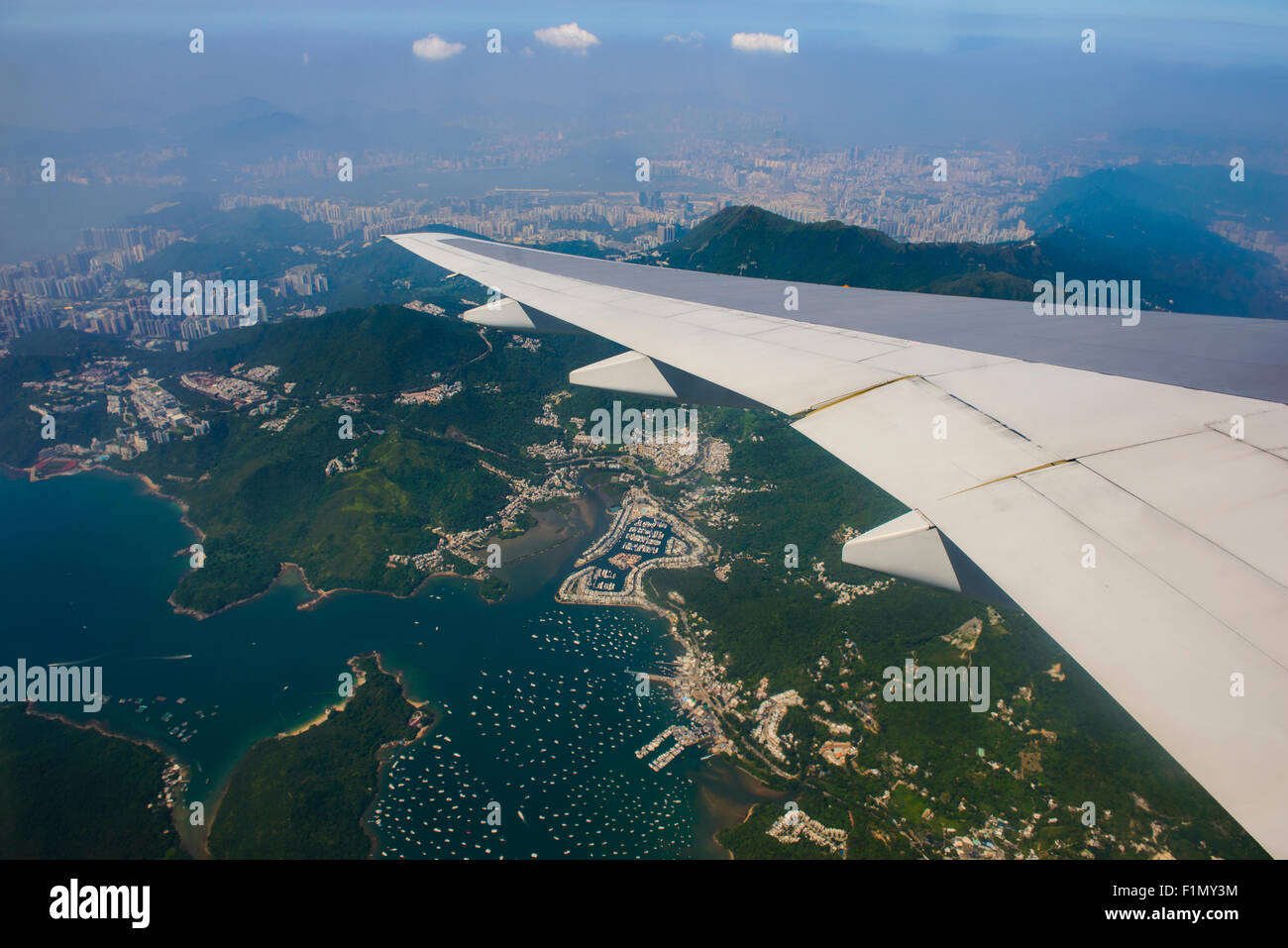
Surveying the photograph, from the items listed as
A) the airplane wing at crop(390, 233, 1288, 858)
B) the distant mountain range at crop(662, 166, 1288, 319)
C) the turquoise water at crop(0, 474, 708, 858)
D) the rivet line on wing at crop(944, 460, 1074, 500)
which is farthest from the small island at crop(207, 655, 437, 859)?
the distant mountain range at crop(662, 166, 1288, 319)

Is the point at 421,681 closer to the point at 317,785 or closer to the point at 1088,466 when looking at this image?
the point at 317,785

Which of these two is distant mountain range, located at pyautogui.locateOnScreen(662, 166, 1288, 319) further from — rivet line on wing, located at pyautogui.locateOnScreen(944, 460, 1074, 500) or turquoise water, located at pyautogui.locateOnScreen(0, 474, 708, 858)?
rivet line on wing, located at pyautogui.locateOnScreen(944, 460, 1074, 500)

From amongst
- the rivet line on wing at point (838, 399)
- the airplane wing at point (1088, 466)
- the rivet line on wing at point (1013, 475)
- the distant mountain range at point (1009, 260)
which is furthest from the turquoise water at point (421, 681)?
the distant mountain range at point (1009, 260)

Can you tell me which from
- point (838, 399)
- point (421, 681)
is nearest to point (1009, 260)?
point (421, 681)

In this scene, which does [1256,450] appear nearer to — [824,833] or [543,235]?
[824,833]

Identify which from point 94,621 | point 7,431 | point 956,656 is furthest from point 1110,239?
point 7,431

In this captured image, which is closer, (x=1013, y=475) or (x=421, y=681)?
(x=1013, y=475)
